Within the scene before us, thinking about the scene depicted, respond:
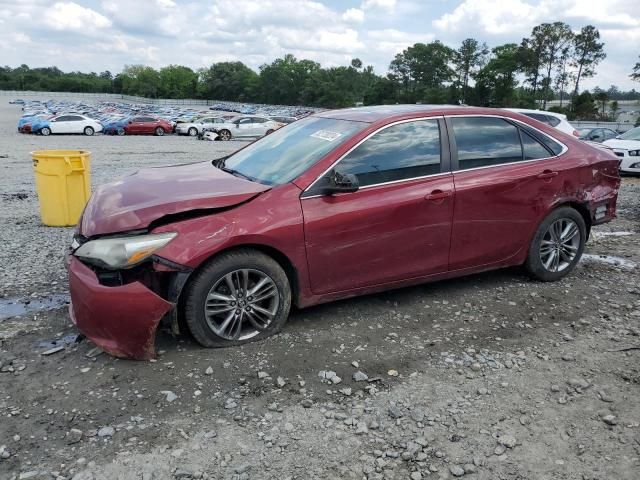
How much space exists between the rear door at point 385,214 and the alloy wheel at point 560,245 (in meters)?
1.25

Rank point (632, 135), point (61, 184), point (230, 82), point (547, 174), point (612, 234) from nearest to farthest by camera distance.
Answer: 1. point (547, 174)
2. point (61, 184)
3. point (612, 234)
4. point (632, 135)
5. point (230, 82)

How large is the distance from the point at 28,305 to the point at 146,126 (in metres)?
34.3

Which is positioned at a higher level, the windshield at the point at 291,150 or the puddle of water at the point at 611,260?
the windshield at the point at 291,150

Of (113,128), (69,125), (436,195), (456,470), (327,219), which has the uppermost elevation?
(436,195)

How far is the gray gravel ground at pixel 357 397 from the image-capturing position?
9.45ft

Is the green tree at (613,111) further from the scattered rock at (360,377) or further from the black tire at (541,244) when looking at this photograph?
the scattered rock at (360,377)

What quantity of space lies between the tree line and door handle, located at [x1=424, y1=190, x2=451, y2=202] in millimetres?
56547

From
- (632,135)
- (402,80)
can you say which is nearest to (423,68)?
(402,80)

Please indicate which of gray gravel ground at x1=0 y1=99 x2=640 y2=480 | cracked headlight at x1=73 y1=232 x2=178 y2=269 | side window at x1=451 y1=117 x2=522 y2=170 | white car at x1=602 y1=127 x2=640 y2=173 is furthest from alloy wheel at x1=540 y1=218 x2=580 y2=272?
white car at x1=602 y1=127 x2=640 y2=173

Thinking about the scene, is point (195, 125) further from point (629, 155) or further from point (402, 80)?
point (402, 80)

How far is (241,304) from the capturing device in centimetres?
397

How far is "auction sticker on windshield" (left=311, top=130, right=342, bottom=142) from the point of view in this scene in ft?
14.7

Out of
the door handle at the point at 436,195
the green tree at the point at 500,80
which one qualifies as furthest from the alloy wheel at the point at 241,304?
the green tree at the point at 500,80

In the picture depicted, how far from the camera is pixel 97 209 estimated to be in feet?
13.3
